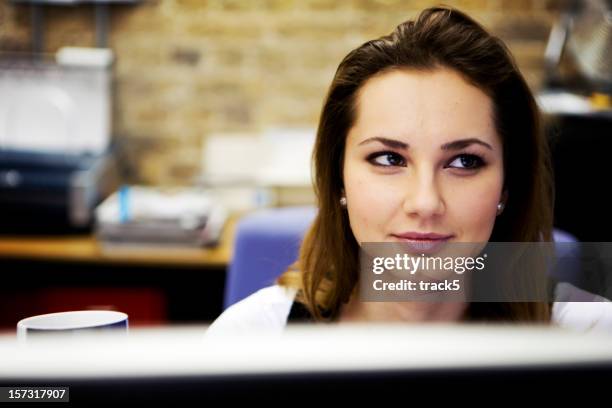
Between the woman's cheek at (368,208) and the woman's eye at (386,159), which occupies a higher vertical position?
the woman's eye at (386,159)

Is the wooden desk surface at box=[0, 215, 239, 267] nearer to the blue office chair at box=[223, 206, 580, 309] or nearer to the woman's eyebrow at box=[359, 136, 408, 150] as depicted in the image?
the blue office chair at box=[223, 206, 580, 309]

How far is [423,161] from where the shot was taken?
714 millimetres

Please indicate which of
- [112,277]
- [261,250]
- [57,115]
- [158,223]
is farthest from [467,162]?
[57,115]

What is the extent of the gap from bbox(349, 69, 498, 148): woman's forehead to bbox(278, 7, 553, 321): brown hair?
0.02m

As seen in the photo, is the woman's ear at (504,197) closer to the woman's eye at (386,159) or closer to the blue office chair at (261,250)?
the woman's eye at (386,159)

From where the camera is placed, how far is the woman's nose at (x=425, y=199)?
682 millimetres

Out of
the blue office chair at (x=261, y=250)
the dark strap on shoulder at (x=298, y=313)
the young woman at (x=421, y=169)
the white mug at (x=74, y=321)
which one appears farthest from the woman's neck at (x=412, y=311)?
the blue office chair at (x=261, y=250)

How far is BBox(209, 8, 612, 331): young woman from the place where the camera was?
0.71 meters

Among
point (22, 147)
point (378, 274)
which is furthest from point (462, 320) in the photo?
point (22, 147)

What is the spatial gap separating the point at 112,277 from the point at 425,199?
5.83 ft

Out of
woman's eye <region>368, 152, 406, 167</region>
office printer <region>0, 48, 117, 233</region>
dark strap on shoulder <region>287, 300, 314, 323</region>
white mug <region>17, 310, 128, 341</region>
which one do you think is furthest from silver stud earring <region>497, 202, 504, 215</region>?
office printer <region>0, 48, 117, 233</region>

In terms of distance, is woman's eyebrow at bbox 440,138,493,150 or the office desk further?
the office desk

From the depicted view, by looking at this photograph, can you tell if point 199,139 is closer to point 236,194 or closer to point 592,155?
point 236,194

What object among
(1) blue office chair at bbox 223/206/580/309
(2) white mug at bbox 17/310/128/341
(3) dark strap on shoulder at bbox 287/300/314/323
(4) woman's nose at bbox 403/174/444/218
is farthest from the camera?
(1) blue office chair at bbox 223/206/580/309
